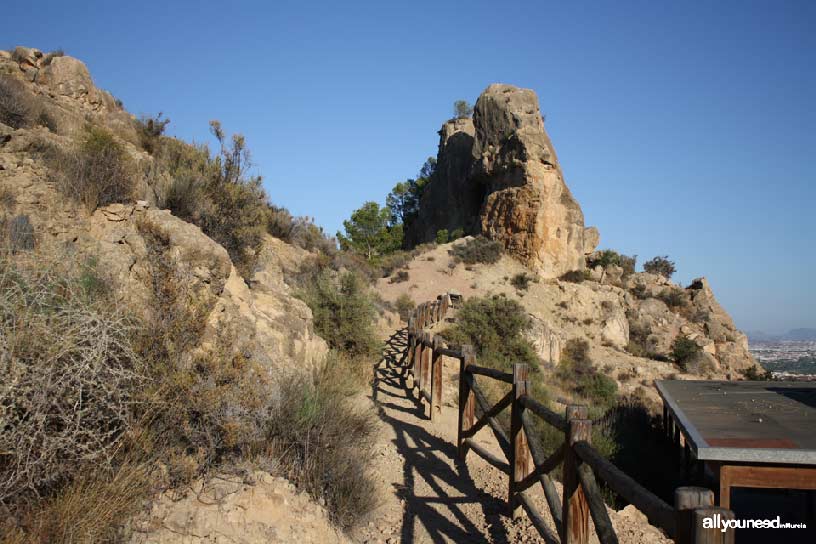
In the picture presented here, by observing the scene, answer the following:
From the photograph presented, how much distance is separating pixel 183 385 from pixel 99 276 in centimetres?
137

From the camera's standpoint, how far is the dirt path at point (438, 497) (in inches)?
200

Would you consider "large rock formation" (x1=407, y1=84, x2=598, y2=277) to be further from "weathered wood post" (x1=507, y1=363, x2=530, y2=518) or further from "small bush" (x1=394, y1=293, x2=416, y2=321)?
"weathered wood post" (x1=507, y1=363, x2=530, y2=518)

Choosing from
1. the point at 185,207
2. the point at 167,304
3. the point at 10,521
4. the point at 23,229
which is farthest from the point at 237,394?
the point at 185,207

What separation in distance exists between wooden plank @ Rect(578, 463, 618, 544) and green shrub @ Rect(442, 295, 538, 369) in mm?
14091

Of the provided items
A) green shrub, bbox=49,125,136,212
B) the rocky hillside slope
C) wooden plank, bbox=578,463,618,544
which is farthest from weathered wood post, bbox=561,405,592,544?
the rocky hillside slope

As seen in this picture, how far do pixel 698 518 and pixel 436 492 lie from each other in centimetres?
419

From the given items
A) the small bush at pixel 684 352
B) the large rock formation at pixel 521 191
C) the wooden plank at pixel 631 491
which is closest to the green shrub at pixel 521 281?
the large rock formation at pixel 521 191

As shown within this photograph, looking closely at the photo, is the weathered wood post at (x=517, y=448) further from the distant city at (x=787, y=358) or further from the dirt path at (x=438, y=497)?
the distant city at (x=787, y=358)

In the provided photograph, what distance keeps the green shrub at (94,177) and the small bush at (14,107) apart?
3.71m

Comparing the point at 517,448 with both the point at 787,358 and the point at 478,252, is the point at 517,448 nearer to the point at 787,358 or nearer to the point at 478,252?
the point at 478,252

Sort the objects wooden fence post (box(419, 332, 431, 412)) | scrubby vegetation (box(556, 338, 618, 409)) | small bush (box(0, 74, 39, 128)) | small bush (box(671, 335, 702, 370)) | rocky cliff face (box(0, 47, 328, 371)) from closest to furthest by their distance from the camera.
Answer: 1. rocky cliff face (box(0, 47, 328, 371))
2. wooden fence post (box(419, 332, 431, 412))
3. small bush (box(0, 74, 39, 128))
4. scrubby vegetation (box(556, 338, 618, 409))
5. small bush (box(671, 335, 702, 370))

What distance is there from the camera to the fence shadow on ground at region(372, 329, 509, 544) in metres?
5.16

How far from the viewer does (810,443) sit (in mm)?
6965

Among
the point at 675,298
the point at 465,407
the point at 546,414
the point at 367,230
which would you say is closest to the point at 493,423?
the point at 465,407
